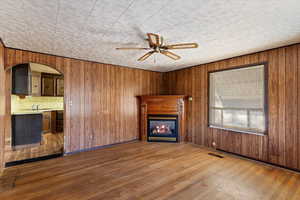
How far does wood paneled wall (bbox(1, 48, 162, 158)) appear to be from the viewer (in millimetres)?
3800

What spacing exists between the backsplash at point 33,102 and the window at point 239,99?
6.58m

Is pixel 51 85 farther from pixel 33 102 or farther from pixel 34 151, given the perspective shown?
pixel 34 151

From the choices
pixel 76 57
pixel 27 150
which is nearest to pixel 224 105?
pixel 76 57

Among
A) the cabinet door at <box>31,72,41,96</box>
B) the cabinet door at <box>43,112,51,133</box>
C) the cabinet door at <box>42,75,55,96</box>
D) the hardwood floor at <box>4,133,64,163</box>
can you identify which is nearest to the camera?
the hardwood floor at <box>4,133,64,163</box>

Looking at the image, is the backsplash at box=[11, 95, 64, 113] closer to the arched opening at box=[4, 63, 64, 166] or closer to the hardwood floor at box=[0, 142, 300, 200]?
the arched opening at box=[4, 63, 64, 166]

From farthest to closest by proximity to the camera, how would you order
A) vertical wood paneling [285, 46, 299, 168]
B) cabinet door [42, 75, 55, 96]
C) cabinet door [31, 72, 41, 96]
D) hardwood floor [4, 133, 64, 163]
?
cabinet door [42, 75, 55, 96]
cabinet door [31, 72, 41, 96]
hardwood floor [4, 133, 64, 163]
vertical wood paneling [285, 46, 299, 168]

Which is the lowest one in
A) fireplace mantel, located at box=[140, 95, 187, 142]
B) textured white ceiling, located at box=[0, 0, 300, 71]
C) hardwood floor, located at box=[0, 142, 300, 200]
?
hardwood floor, located at box=[0, 142, 300, 200]

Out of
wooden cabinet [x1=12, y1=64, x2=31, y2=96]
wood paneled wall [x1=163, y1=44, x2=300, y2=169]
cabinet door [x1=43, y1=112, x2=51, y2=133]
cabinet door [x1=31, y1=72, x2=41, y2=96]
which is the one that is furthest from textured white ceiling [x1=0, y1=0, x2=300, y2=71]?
cabinet door [x1=43, y1=112, x2=51, y2=133]

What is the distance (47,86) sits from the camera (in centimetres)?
627

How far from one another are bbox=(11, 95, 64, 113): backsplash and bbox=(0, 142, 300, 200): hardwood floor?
313cm

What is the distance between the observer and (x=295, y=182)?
259cm

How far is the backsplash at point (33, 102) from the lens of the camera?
517 cm

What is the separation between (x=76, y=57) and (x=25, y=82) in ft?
6.14

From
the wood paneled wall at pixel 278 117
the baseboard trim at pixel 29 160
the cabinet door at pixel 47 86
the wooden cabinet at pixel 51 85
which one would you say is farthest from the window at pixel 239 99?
the cabinet door at pixel 47 86
